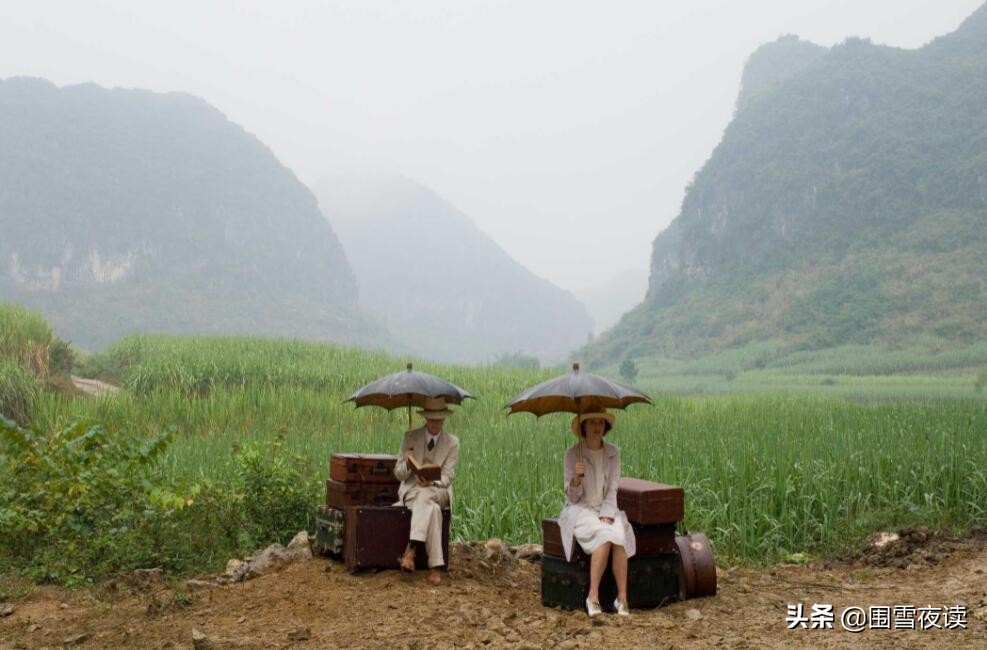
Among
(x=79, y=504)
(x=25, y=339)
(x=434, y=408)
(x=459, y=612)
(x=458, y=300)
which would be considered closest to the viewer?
(x=459, y=612)

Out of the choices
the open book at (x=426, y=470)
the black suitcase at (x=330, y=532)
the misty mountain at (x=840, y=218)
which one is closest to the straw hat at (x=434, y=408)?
the open book at (x=426, y=470)

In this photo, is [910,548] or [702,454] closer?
[910,548]

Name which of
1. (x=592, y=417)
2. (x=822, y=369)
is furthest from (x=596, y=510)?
(x=822, y=369)

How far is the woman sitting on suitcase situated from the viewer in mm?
5754

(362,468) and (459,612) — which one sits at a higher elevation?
(362,468)

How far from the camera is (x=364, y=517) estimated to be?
6.44 metres

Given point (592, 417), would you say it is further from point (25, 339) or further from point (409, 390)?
point (25, 339)

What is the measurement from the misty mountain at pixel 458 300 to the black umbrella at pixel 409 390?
141m

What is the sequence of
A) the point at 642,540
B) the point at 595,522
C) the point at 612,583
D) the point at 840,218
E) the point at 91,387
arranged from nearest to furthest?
1. the point at 595,522
2. the point at 612,583
3. the point at 642,540
4. the point at 91,387
5. the point at 840,218

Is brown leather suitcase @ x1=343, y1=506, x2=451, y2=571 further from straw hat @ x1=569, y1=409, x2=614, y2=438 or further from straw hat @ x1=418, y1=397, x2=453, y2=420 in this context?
straw hat @ x1=569, y1=409, x2=614, y2=438

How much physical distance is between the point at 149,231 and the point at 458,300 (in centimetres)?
7395

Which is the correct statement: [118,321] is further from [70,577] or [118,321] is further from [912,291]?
[70,577]

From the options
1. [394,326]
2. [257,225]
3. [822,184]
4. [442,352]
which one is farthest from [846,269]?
[394,326]

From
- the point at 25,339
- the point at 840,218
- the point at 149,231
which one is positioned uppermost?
the point at 149,231
